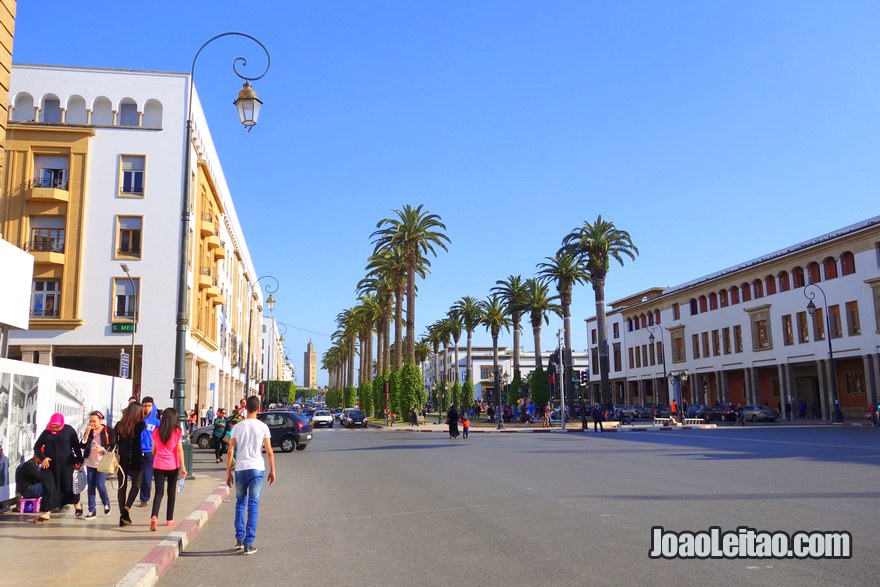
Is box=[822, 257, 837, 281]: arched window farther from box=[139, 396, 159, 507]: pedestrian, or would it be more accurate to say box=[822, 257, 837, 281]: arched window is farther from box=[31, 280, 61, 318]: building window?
box=[139, 396, 159, 507]: pedestrian

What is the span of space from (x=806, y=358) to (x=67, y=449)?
191 ft

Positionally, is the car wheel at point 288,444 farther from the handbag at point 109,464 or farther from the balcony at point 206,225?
the balcony at point 206,225

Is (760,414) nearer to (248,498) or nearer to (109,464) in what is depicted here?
(109,464)

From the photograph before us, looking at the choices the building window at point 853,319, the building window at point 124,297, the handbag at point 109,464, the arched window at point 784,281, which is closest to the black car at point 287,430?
the building window at point 124,297

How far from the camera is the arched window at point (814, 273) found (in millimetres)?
56688

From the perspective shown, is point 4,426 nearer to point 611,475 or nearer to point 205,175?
point 611,475

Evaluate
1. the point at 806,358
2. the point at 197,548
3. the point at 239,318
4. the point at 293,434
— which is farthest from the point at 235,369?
the point at 197,548

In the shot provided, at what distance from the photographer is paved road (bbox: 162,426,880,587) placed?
732 centimetres

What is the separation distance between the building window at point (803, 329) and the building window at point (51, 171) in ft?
176

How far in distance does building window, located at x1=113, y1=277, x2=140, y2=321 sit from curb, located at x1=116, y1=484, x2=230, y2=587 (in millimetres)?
31339

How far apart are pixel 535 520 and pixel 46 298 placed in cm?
3759

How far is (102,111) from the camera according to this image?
42906mm

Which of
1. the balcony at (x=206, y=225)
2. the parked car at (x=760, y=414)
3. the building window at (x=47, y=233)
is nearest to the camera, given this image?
the building window at (x=47, y=233)

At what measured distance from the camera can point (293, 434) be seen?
29.5 metres
